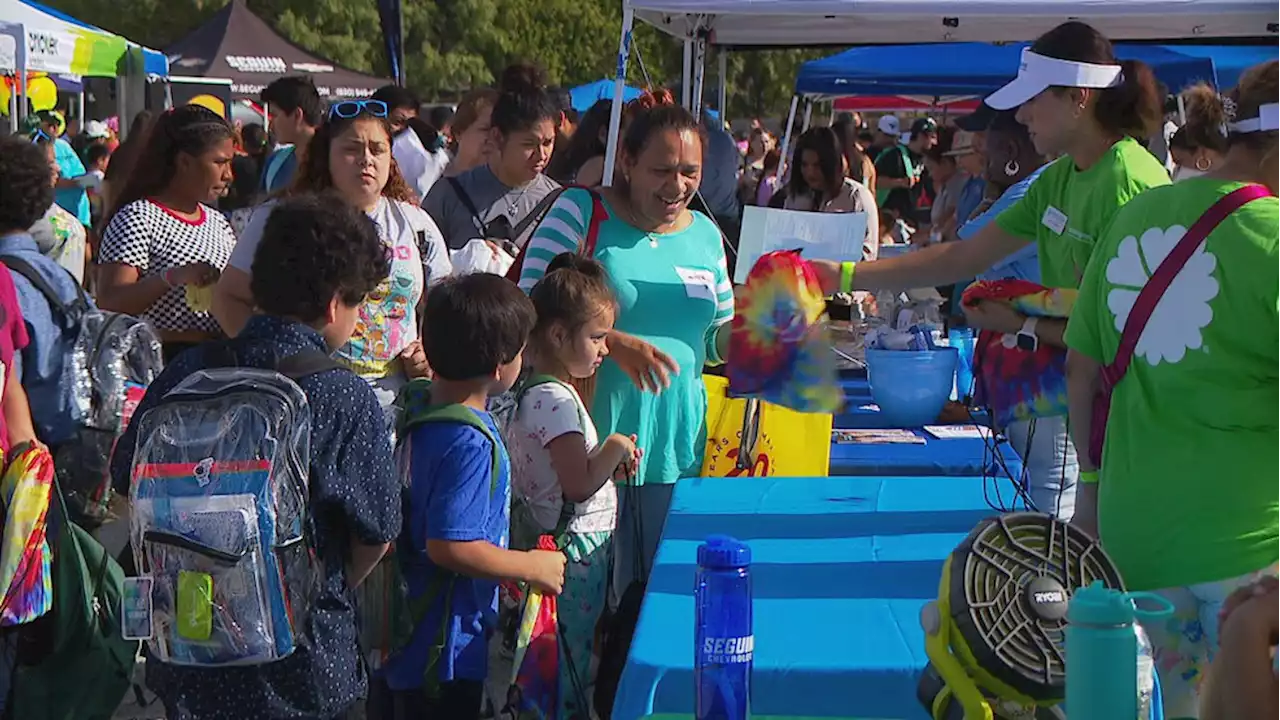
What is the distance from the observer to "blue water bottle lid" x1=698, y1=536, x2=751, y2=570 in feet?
6.70

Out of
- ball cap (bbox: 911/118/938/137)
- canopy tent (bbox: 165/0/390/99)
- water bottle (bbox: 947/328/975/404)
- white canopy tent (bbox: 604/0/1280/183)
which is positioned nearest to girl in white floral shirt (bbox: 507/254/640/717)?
water bottle (bbox: 947/328/975/404)

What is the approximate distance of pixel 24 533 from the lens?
3256mm

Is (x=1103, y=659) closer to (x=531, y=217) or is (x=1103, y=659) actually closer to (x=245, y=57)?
(x=531, y=217)

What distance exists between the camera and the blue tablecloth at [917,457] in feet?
14.1

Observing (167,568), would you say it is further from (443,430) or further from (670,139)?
(670,139)

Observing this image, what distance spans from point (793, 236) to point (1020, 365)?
4.10 feet

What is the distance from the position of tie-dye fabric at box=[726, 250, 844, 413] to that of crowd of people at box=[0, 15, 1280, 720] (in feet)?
0.31

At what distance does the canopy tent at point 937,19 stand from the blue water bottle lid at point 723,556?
5.06 meters

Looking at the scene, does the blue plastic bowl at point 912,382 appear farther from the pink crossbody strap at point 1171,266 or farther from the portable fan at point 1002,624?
the portable fan at point 1002,624

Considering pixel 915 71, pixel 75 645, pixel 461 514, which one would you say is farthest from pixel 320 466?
pixel 915 71

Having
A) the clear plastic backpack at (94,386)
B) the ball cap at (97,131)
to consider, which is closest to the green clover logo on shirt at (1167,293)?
the clear plastic backpack at (94,386)

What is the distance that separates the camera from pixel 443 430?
2.76m

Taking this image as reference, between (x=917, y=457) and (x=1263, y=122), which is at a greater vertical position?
(x=1263, y=122)

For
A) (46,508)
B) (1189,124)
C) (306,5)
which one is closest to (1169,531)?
(1189,124)
